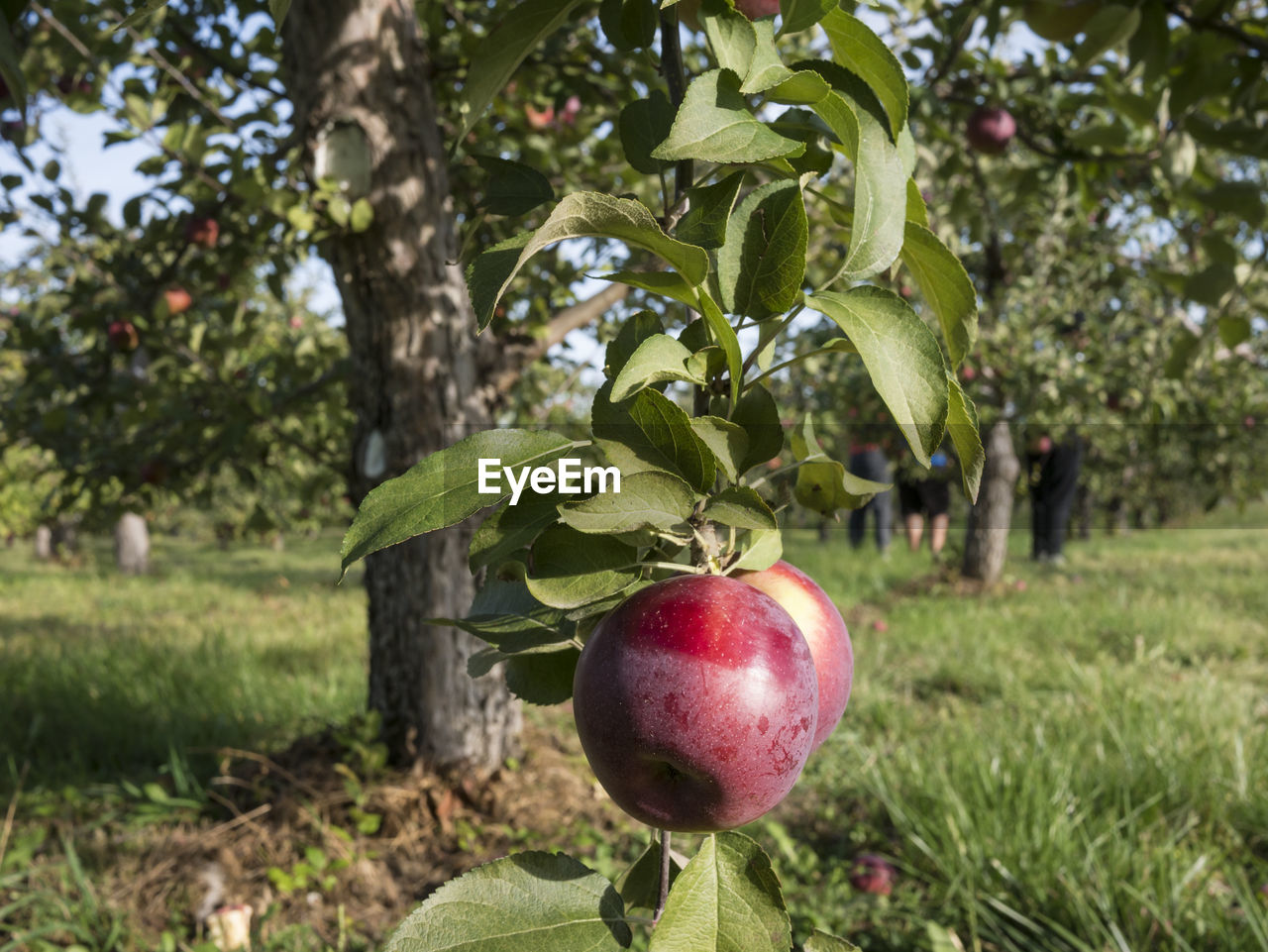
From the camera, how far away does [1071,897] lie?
169 centimetres

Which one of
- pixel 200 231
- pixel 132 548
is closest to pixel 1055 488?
pixel 200 231

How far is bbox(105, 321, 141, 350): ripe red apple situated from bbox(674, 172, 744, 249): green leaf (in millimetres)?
2618

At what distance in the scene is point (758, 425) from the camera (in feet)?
1.80

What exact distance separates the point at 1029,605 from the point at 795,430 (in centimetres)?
482

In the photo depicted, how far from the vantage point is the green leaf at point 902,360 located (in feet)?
1.46

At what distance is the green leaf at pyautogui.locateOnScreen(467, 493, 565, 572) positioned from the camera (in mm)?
529

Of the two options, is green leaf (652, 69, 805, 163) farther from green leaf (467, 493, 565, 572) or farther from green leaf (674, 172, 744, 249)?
green leaf (467, 493, 565, 572)

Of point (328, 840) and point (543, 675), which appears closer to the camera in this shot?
point (543, 675)

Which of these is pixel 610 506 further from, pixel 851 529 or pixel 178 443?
pixel 851 529

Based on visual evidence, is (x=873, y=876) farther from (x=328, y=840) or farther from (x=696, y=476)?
(x=696, y=476)

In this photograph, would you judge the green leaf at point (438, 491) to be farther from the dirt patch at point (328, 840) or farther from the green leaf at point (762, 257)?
the dirt patch at point (328, 840)

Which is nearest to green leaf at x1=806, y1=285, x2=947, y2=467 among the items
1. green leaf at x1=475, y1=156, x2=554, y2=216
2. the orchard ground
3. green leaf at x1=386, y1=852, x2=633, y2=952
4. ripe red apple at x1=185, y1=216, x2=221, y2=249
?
green leaf at x1=475, y1=156, x2=554, y2=216

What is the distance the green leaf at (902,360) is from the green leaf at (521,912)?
329 millimetres

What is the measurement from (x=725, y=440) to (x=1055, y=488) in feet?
26.7
